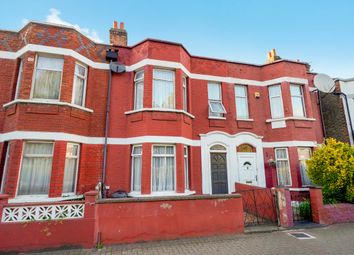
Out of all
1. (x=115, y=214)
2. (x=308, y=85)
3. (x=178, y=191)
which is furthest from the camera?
(x=308, y=85)

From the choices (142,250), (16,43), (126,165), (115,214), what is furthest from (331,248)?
(16,43)

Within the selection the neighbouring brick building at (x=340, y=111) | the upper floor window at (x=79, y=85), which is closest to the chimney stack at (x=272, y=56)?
the neighbouring brick building at (x=340, y=111)

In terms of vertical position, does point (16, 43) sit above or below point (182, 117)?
above

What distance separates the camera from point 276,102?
11570mm

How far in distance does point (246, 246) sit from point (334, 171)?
508cm

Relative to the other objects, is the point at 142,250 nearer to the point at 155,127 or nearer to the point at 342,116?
the point at 155,127

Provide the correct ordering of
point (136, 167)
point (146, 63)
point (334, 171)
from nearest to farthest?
point (334, 171), point (136, 167), point (146, 63)

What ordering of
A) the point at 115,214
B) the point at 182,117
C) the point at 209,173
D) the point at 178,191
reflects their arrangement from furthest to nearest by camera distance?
the point at 209,173 < the point at 182,117 < the point at 178,191 < the point at 115,214

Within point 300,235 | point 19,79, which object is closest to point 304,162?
point 300,235

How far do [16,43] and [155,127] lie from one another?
7.09m

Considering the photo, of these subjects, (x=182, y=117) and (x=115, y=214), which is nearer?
(x=115, y=214)

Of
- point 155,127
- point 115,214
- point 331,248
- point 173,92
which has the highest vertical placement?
point 173,92

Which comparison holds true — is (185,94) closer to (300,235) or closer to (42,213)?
(300,235)

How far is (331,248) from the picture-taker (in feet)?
17.6
